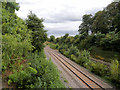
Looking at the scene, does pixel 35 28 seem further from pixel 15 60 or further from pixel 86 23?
pixel 86 23

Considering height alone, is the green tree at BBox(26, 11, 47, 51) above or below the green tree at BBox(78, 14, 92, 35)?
below

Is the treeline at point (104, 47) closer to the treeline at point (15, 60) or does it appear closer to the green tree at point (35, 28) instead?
the treeline at point (15, 60)

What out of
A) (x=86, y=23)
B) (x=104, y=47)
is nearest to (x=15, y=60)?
(x=104, y=47)

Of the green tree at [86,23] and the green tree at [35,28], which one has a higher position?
the green tree at [86,23]

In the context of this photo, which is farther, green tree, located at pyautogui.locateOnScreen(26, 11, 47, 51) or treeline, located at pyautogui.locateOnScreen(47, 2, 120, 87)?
green tree, located at pyautogui.locateOnScreen(26, 11, 47, 51)

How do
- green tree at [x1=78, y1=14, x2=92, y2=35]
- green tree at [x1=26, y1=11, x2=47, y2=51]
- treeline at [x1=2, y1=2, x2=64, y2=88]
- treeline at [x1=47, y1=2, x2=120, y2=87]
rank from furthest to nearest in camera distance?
green tree at [x1=78, y1=14, x2=92, y2=35] → green tree at [x1=26, y1=11, x2=47, y2=51] → treeline at [x1=47, y1=2, x2=120, y2=87] → treeline at [x1=2, y1=2, x2=64, y2=88]

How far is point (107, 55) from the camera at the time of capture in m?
15.3

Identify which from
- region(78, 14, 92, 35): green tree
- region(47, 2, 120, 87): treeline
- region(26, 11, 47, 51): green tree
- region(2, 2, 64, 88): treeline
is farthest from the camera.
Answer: region(78, 14, 92, 35): green tree

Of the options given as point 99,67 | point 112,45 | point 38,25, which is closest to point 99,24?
point 112,45

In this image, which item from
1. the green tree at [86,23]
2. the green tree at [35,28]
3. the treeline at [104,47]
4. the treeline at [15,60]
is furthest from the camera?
the green tree at [86,23]

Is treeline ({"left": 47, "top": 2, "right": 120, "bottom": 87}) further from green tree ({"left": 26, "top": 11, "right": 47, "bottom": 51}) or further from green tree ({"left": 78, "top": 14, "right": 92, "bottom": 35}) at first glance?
green tree ({"left": 78, "top": 14, "right": 92, "bottom": 35})

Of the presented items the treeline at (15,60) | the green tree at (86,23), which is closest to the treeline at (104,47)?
the treeline at (15,60)

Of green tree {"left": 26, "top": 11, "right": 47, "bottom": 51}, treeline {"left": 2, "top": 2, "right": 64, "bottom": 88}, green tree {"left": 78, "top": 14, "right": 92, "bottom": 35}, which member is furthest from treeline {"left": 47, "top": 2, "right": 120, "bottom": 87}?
green tree {"left": 78, "top": 14, "right": 92, "bottom": 35}

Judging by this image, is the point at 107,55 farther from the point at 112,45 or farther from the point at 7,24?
the point at 7,24
